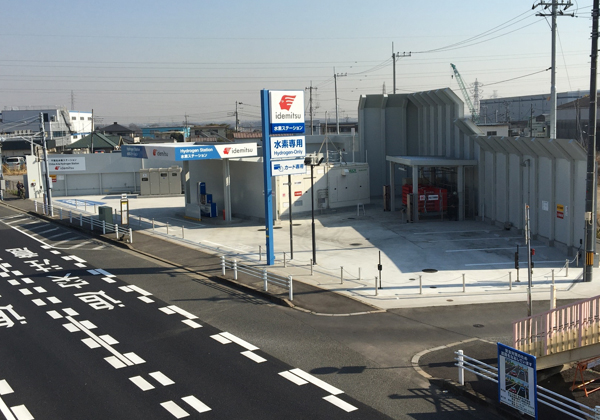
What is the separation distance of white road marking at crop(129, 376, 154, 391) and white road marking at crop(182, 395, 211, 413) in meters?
1.02

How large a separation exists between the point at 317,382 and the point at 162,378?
3.32m

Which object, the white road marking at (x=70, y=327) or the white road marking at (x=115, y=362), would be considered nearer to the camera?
the white road marking at (x=115, y=362)

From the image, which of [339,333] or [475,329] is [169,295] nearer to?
[339,333]

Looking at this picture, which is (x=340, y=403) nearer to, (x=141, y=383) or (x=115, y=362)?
(x=141, y=383)

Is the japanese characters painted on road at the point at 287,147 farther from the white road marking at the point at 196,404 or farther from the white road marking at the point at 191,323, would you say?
the white road marking at the point at 196,404

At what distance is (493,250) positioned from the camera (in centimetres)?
2539

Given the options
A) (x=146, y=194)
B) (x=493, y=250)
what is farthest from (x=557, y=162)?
(x=146, y=194)

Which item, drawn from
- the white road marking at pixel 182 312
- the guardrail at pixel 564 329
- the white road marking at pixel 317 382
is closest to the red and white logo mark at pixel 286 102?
the white road marking at pixel 182 312

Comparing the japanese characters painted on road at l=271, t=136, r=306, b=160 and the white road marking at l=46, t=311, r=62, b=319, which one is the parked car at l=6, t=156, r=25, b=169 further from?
the white road marking at l=46, t=311, r=62, b=319

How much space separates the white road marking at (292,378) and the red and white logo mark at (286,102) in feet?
43.0

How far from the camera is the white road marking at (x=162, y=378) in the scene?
12672 mm

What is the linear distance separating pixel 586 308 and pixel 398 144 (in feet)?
109

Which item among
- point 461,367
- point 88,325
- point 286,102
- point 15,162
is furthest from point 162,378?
point 15,162

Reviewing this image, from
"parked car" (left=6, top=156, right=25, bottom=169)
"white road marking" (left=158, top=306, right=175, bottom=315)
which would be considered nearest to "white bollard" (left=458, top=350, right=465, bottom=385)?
"white road marking" (left=158, top=306, right=175, bottom=315)
